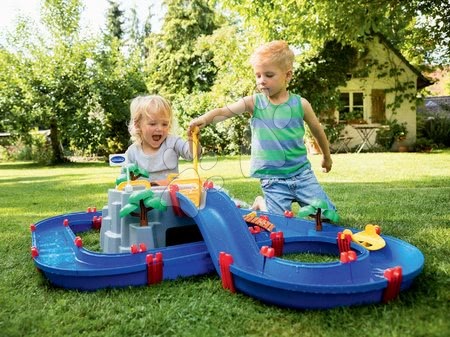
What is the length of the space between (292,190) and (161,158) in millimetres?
932

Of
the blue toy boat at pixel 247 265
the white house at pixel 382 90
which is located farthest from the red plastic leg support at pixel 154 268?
the white house at pixel 382 90

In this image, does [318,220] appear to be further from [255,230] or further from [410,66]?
[410,66]

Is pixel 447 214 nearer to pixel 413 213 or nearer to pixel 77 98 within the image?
pixel 413 213

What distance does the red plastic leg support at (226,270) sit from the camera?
7.09ft

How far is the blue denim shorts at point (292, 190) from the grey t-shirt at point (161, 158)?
2.22 feet

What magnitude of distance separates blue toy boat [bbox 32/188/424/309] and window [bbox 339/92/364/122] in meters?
14.2

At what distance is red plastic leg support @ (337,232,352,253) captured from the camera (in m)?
2.58

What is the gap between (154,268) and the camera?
230 centimetres

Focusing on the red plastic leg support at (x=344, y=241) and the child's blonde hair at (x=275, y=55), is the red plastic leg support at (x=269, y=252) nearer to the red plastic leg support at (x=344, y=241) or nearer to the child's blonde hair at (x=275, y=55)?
the red plastic leg support at (x=344, y=241)

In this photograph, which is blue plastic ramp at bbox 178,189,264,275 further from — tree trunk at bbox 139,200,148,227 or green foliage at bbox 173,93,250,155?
green foliage at bbox 173,93,250,155

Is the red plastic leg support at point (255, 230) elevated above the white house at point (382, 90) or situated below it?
below

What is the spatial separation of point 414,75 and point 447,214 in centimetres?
1407

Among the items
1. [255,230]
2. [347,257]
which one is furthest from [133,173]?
[347,257]

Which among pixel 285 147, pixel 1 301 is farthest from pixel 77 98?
pixel 1 301
